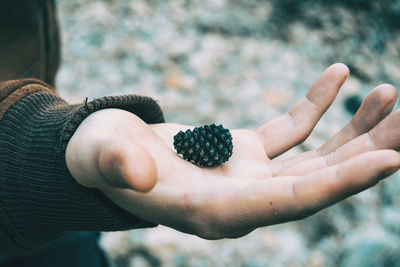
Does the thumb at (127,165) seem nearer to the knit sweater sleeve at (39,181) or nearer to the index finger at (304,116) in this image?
the knit sweater sleeve at (39,181)

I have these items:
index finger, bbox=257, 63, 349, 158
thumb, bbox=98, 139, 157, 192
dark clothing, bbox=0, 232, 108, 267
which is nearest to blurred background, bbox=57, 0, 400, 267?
dark clothing, bbox=0, 232, 108, 267

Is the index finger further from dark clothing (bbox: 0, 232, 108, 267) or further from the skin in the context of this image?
dark clothing (bbox: 0, 232, 108, 267)

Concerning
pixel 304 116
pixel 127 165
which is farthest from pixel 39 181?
pixel 304 116

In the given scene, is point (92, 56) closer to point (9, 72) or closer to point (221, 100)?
point (221, 100)

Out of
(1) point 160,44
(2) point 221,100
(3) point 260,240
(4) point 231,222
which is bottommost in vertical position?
(3) point 260,240

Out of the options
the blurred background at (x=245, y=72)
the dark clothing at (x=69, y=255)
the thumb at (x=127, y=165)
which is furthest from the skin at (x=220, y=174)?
the blurred background at (x=245, y=72)

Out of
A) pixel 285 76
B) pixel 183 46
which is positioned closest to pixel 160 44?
pixel 183 46

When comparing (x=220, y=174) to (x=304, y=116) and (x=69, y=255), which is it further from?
(x=69, y=255)
